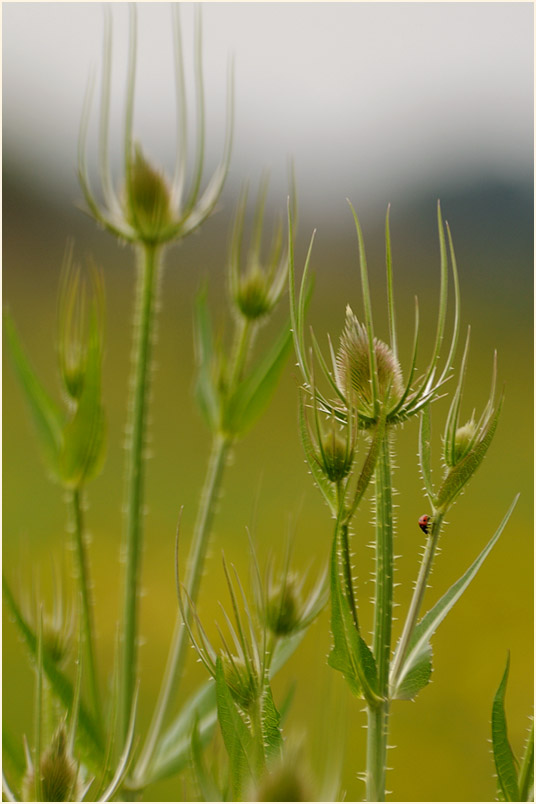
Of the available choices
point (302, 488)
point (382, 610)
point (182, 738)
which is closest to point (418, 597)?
point (382, 610)

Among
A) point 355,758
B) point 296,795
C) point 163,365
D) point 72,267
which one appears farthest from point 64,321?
point 163,365

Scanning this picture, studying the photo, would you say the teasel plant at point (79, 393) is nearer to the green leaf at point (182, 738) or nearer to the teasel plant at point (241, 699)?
the green leaf at point (182, 738)

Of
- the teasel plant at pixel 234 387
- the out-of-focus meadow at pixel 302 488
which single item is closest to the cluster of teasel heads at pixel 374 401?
the teasel plant at pixel 234 387

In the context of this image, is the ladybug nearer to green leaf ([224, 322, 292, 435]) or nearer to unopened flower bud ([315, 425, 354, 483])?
unopened flower bud ([315, 425, 354, 483])

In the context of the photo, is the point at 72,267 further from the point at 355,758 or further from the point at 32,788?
the point at 355,758

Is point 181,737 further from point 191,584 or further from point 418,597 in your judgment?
point 418,597

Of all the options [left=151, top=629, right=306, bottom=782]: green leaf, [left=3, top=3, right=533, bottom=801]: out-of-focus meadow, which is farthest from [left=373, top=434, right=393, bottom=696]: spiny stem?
[left=3, top=3, right=533, bottom=801]: out-of-focus meadow
